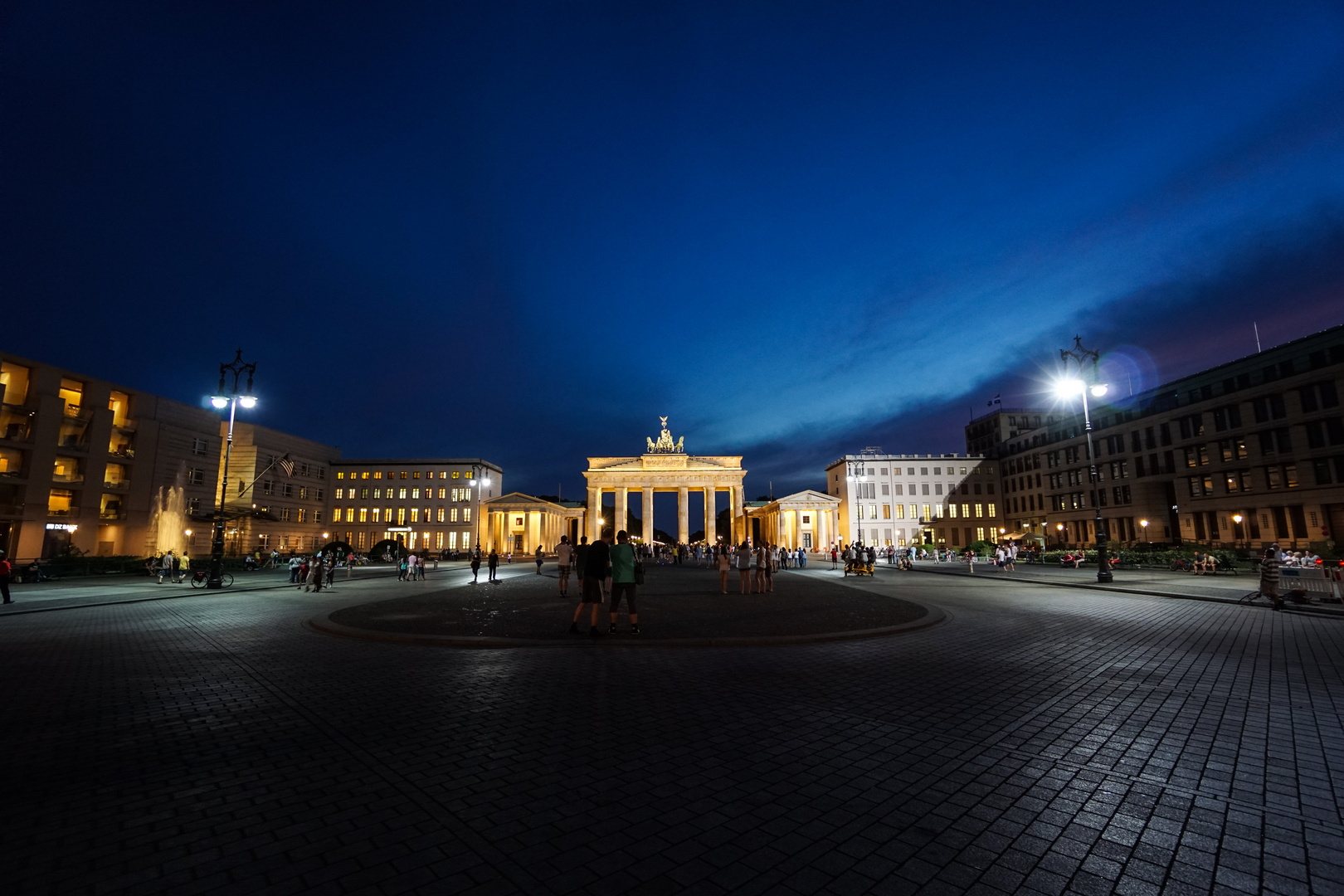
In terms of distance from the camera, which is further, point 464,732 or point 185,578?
point 185,578

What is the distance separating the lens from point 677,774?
5000mm

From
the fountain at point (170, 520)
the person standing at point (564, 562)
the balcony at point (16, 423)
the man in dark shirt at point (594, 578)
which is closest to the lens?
the man in dark shirt at point (594, 578)

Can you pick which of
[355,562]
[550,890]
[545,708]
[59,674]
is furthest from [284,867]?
[355,562]

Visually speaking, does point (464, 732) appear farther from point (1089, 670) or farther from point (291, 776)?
point (1089, 670)

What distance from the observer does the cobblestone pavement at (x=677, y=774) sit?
137 inches

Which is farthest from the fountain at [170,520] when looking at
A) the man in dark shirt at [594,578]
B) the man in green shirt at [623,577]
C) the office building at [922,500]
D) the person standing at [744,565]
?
the office building at [922,500]

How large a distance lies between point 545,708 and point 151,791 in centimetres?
354

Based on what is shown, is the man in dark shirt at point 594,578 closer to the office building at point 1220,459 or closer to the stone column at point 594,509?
the office building at point 1220,459

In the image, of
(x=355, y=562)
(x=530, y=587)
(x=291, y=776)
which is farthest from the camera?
(x=355, y=562)

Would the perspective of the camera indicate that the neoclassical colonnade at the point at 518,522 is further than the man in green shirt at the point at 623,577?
Yes

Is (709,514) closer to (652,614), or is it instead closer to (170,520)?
(170,520)

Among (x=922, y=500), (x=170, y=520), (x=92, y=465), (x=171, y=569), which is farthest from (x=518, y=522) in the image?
(x=922, y=500)

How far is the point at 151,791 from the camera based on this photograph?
4.71m

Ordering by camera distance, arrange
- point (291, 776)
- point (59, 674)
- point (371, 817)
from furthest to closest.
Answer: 1. point (59, 674)
2. point (291, 776)
3. point (371, 817)
